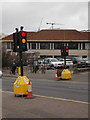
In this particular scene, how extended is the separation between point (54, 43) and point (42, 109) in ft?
185

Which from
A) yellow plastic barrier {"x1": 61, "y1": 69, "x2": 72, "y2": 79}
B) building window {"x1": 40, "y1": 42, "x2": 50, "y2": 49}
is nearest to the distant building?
building window {"x1": 40, "y1": 42, "x2": 50, "y2": 49}

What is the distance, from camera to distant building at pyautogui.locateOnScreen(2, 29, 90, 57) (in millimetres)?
63216

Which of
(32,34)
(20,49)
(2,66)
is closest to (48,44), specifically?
(32,34)

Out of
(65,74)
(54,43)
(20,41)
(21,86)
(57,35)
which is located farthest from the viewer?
(57,35)

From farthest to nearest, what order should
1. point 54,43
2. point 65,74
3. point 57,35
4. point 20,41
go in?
point 57,35 < point 54,43 < point 65,74 < point 20,41

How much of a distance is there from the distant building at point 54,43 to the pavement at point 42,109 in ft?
177

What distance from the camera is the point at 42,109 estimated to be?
8320 millimetres

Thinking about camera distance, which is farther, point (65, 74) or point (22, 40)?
point (65, 74)

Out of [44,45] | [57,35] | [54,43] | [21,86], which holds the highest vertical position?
[57,35]

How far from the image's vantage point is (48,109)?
8.29 meters

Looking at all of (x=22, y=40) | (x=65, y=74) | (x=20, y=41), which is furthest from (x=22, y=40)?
(x=65, y=74)

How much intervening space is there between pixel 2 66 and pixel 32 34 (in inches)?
1195

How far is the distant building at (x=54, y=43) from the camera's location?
207 ft

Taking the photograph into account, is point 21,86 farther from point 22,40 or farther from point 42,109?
point 42,109
